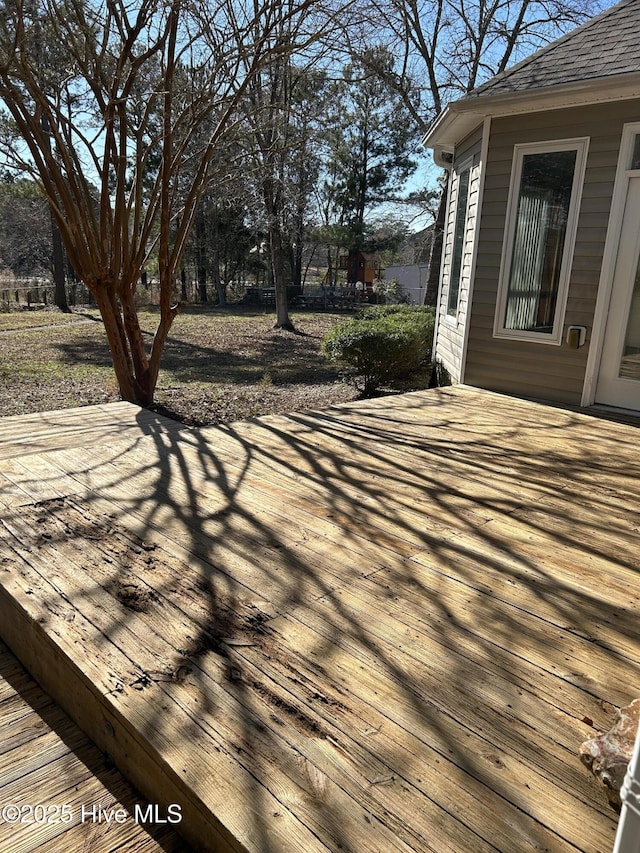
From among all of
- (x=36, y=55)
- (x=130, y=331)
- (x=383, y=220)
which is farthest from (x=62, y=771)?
(x=383, y=220)

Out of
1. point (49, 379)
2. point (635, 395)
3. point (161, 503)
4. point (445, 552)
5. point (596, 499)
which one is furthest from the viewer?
point (49, 379)

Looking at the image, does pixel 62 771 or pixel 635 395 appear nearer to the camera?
pixel 62 771

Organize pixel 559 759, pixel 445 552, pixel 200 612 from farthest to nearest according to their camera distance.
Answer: pixel 445 552
pixel 200 612
pixel 559 759

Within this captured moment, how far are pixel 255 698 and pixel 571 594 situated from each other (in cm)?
118

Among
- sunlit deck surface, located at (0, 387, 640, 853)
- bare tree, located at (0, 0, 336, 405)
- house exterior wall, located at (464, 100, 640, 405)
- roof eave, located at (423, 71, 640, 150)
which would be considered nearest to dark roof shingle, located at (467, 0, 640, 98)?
roof eave, located at (423, 71, 640, 150)

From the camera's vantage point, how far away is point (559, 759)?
130 cm

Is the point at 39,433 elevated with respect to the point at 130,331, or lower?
lower

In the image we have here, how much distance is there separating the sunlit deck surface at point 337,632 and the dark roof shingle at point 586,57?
314 cm

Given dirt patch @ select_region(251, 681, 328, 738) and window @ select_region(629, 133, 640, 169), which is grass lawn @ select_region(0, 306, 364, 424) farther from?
dirt patch @ select_region(251, 681, 328, 738)

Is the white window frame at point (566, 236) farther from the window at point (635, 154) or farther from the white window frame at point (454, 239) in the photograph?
the white window frame at point (454, 239)

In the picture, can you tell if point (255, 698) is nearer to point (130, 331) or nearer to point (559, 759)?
point (559, 759)

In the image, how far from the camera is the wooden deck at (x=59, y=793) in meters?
1.28

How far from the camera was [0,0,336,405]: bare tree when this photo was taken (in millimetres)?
5281

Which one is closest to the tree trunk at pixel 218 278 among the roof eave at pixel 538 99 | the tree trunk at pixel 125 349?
the tree trunk at pixel 125 349
